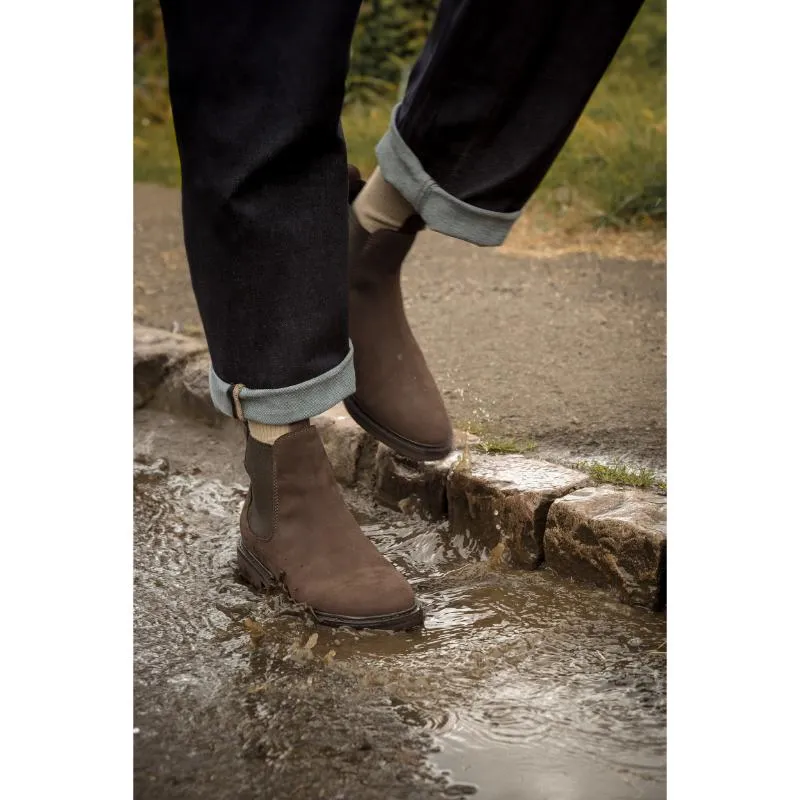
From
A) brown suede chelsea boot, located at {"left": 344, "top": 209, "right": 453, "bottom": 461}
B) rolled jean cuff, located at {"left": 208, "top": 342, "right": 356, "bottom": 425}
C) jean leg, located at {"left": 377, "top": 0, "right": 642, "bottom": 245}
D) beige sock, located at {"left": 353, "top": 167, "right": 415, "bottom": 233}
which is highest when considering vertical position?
jean leg, located at {"left": 377, "top": 0, "right": 642, "bottom": 245}

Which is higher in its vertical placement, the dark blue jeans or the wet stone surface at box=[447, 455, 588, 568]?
the dark blue jeans

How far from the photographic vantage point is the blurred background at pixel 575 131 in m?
3.86

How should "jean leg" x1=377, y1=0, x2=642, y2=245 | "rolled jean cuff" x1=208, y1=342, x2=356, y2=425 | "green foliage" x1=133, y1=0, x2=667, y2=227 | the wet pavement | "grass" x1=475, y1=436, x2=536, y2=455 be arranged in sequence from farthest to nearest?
"green foliage" x1=133, y1=0, x2=667, y2=227
"grass" x1=475, y1=436, x2=536, y2=455
"jean leg" x1=377, y1=0, x2=642, y2=245
"rolled jean cuff" x1=208, y1=342, x2=356, y2=425
the wet pavement

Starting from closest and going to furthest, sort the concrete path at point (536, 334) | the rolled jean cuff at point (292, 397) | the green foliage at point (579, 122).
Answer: the rolled jean cuff at point (292, 397)
the concrete path at point (536, 334)
the green foliage at point (579, 122)

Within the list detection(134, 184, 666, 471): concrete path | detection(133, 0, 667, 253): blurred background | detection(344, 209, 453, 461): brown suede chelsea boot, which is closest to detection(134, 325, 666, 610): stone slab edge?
detection(344, 209, 453, 461): brown suede chelsea boot

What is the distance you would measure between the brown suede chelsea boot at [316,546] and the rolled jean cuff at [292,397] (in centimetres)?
8

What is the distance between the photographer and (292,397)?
1593mm

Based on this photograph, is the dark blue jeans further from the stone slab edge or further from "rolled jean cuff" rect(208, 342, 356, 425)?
the stone slab edge

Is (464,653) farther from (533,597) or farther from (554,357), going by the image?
(554,357)

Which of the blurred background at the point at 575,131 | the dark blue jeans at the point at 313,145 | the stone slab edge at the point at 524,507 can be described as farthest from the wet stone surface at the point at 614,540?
the blurred background at the point at 575,131

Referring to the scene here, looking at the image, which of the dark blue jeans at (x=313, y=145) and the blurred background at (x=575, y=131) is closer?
the dark blue jeans at (x=313, y=145)

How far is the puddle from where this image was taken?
1.34 m

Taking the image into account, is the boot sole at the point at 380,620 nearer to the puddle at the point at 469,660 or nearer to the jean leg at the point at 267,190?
the puddle at the point at 469,660

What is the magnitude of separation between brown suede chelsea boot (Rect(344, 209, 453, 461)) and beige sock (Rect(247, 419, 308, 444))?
28cm
